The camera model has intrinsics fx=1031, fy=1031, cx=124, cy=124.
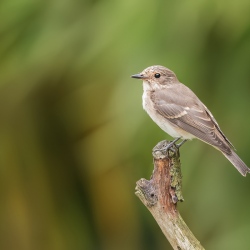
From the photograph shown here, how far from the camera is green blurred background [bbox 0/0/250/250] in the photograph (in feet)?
20.0

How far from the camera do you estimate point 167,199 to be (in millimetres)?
4379

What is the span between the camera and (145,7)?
240 inches

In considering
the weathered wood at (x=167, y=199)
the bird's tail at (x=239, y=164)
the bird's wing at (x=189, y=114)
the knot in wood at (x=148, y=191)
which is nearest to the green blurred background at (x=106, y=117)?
the bird's wing at (x=189, y=114)

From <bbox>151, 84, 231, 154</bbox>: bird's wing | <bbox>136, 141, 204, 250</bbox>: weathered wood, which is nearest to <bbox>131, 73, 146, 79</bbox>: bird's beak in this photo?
<bbox>151, 84, 231, 154</bbox>: bird's wing

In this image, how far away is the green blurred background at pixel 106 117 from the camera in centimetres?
608

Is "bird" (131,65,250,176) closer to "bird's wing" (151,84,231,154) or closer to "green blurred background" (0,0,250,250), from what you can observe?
"bird's wing" (151,84,231,154)

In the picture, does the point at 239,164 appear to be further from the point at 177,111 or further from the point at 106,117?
the point at 106,117

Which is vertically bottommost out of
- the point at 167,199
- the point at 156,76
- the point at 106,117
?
the point at 167,199

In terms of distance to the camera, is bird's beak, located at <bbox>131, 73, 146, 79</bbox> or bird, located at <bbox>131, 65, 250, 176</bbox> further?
bird's beak, located at <bbox>131, 73, 146, 79</bbox>

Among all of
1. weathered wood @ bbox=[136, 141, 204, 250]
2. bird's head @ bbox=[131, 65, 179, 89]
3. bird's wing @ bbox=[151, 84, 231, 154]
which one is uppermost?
bird's head @ bbox=[131, 65, 179, 89]

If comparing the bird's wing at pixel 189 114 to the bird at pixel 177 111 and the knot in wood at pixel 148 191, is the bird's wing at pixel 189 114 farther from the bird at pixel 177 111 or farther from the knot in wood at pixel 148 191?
the knot in wood at pixel 148 191

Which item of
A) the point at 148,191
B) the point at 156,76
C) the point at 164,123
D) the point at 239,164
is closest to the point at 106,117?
the point at 156,76

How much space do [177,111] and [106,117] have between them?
0.92 m

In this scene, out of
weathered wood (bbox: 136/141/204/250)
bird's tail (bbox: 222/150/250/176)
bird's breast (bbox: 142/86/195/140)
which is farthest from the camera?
bird's breast (bbox: 142/86/195/140)
